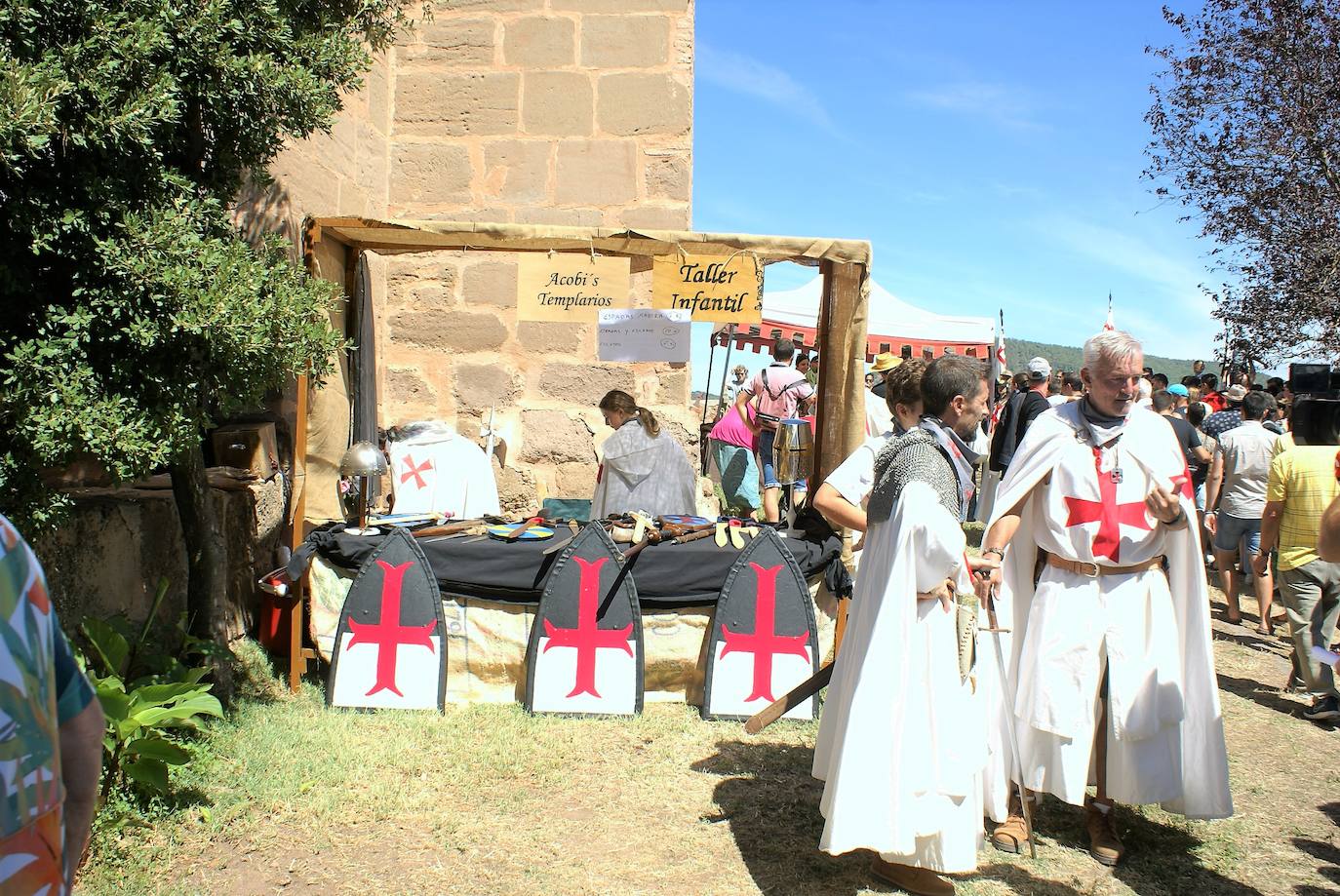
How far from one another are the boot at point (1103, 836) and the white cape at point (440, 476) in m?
3.78

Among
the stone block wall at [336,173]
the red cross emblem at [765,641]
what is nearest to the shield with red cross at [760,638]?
the red cross emblem at [765,641]

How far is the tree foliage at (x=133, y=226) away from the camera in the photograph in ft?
9.79

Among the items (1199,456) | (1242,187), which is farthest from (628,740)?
(1242,187)

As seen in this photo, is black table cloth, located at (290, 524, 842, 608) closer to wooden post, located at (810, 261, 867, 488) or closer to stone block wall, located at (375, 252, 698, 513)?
wooden post, located at (810, 261, 867, 488)

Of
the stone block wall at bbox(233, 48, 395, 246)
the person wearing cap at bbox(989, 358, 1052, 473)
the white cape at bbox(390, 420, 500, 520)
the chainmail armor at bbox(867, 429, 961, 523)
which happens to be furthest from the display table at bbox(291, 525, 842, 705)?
the person wearing cap at bbox(989, 358, 1052, 473)

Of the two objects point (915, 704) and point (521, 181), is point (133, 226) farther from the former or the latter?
point (521, 181)

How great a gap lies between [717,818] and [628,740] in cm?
81

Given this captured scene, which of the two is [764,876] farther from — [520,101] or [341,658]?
[520,101]

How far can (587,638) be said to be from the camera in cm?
474

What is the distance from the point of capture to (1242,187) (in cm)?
1201

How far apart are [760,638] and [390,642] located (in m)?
1.82

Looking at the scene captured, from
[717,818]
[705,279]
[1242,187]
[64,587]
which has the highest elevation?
[1242,187]

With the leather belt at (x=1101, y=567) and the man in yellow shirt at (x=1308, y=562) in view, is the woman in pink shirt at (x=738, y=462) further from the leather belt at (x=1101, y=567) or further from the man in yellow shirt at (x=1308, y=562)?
the leather belt at (x=1101, y=567)

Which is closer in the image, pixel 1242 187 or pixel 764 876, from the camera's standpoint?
pixel 764 876
